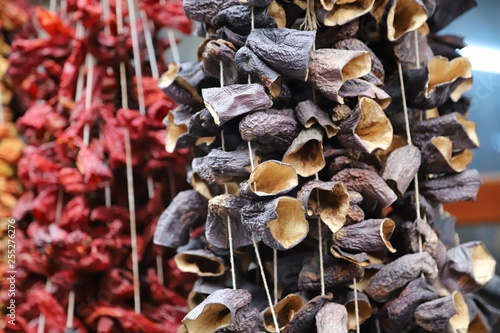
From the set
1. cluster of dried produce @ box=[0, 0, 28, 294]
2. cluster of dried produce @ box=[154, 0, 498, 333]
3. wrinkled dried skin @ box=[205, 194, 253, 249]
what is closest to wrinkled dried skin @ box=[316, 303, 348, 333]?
cluster of dried produce @ box=[154, 0, 498, 333]

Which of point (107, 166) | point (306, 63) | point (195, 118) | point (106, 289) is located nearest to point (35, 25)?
point (107, 166)

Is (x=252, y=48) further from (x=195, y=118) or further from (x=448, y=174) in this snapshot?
(x=448, y=174)

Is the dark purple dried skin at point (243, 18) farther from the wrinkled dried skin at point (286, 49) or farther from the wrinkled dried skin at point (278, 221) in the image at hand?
the wrinkled dried skin at point (278, 221)

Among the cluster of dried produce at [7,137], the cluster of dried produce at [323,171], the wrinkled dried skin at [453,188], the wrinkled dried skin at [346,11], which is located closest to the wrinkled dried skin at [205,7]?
the cluster of dried produce at [323,171]

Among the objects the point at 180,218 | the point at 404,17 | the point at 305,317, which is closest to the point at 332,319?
the point at 305,317

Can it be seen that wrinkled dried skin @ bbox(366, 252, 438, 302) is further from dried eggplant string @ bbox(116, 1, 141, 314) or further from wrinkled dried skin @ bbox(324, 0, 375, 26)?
dried eggplant string @ bbox(116, 1, 141, 314)

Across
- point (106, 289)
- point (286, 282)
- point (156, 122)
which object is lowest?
point (106, 289)

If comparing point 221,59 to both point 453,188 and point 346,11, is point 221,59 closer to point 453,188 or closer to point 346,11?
point 346,11
